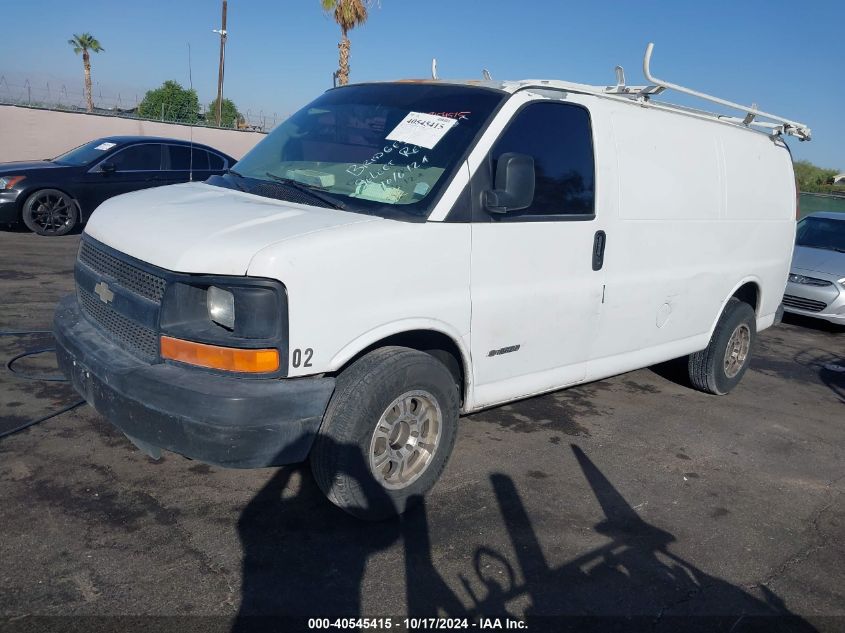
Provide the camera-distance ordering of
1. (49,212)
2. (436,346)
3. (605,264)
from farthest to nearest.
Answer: (49,212) → (605,264) → (436,346)

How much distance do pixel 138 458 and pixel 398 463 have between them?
1.47m

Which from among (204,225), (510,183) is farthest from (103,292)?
(510,183)

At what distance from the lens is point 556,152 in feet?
13.8

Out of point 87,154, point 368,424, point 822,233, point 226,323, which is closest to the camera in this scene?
point 226,323

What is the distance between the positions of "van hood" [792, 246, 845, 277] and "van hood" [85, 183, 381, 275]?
25.8 ft

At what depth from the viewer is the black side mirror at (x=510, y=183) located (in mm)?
3697

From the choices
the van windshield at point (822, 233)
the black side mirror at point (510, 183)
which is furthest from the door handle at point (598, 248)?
the van windshield at point (822, 233)

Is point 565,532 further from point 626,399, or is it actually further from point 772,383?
point 772,383

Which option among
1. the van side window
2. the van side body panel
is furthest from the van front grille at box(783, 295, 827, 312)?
the van side window

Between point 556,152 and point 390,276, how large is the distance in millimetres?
1447

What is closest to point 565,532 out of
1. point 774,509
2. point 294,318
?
point 774,509

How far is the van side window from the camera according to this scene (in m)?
4.00

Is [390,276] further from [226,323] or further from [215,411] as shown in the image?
[215,411]

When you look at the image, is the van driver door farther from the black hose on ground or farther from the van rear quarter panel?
the black hose on ground
